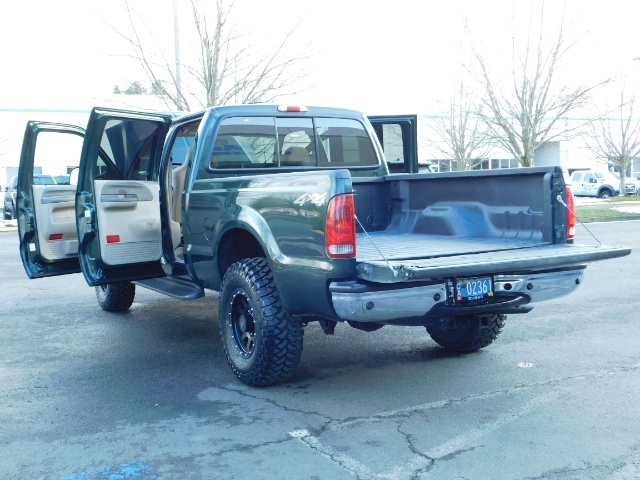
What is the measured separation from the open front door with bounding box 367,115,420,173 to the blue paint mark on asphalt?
4.74m

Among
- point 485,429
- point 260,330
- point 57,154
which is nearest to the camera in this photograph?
point 485,429

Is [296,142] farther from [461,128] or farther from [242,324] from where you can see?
[461,128]

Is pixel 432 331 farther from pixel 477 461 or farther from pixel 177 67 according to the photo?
pixel 177 67

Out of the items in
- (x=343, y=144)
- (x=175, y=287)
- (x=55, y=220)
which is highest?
(x=343, y=144)

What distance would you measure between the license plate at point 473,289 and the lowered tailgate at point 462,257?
0.14m

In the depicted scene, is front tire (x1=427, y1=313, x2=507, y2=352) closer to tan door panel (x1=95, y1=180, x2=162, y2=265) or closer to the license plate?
the license plate

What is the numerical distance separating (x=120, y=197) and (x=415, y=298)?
132 inches

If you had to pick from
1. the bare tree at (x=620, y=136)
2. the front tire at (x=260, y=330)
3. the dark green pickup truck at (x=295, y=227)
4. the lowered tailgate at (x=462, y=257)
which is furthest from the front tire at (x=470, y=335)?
the bare tree at (x=620, y=136)

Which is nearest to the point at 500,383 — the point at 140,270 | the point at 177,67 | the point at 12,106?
the point at 140,270

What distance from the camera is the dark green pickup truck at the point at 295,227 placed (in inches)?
183

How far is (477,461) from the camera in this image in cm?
401

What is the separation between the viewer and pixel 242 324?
18.3 feet

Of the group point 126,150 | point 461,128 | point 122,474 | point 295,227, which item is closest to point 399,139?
point 126,150

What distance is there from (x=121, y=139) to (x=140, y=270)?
1.25 metres
